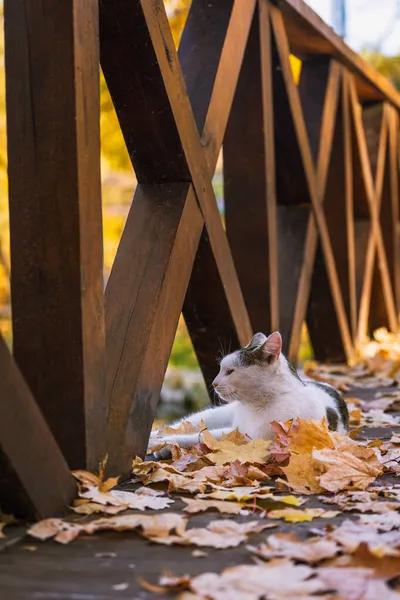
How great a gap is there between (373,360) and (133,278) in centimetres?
375

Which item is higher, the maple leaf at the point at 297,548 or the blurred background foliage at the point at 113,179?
the blurred background foliage at the point at 113,179

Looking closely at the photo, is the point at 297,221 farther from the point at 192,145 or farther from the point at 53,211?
the point at 53,211

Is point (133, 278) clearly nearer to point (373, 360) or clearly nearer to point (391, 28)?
point (373, 360)

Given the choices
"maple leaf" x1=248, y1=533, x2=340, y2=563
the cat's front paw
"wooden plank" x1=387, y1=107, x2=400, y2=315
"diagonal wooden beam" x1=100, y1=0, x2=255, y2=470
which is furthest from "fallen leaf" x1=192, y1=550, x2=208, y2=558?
"wooden plank" x1=387, y1=107, x2=400, y2=315

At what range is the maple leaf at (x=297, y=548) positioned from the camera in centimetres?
206

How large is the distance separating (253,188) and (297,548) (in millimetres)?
3448

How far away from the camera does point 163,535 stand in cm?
230

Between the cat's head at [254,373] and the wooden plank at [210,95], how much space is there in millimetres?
608

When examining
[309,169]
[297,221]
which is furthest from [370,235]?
[309,169]

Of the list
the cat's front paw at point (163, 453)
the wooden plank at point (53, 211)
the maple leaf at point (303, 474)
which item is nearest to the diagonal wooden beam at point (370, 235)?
the cat's front paw at point (163, 453)

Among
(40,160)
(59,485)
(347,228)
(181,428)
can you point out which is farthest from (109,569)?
(347,228)

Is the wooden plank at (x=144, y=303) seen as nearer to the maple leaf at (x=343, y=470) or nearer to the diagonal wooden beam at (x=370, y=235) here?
the maple leaf at (x=343, y=470)

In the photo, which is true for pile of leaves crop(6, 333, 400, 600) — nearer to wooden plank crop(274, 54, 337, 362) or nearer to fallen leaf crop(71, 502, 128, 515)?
fallen leaf crop(71, 502, 128, 515)

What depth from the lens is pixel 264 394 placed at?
3635 millimetres
